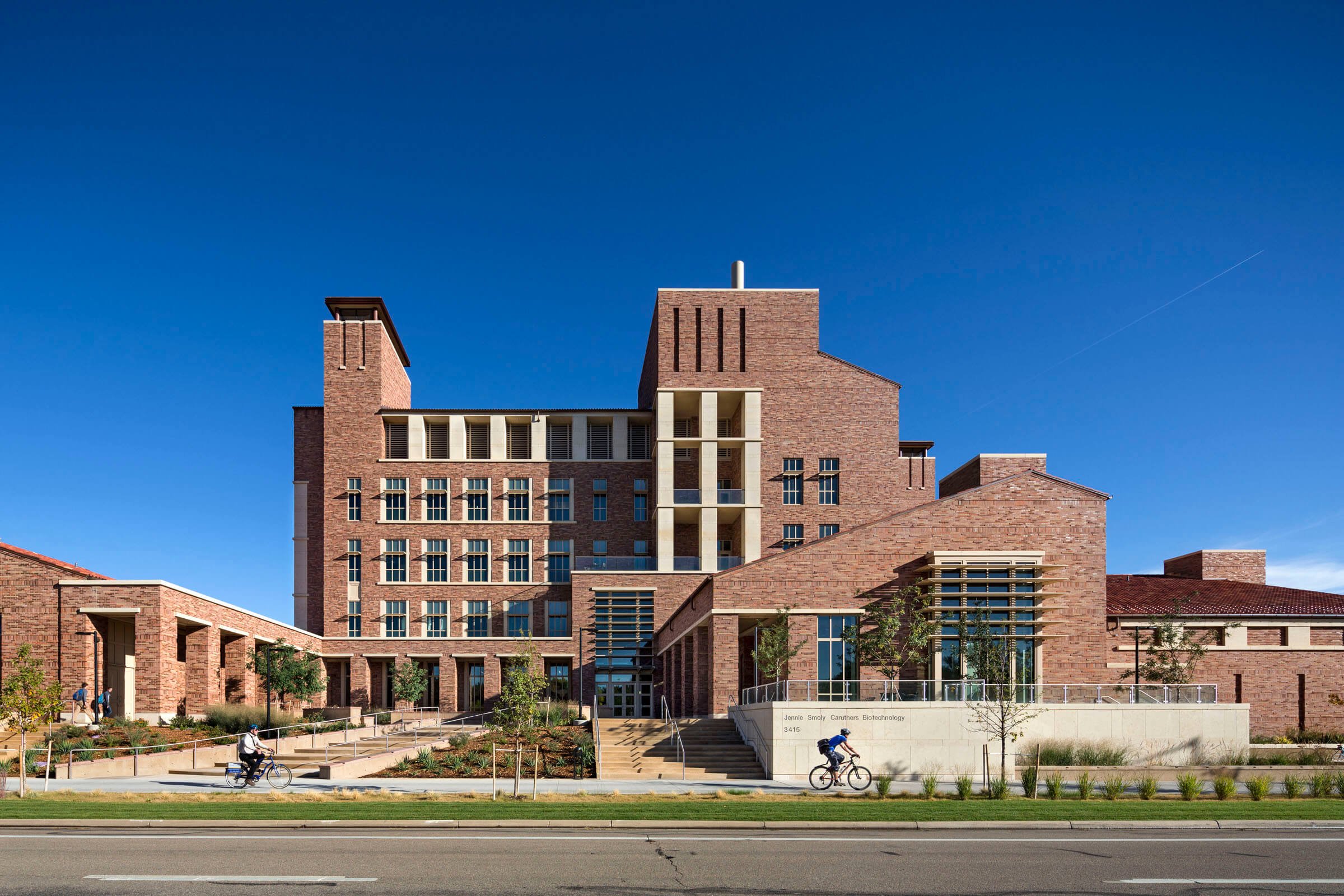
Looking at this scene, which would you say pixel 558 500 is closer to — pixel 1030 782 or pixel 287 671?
pixel 287 671

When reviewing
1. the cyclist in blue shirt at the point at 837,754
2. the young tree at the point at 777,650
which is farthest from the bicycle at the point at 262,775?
the young tree at the point at 777,650

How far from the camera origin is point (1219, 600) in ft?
156

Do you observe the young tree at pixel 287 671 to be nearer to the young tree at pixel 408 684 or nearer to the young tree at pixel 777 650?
the young tree at pixel 408 684

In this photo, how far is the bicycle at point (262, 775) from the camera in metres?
24.8

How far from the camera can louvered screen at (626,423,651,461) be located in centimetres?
6912

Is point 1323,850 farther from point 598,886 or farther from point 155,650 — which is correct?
point 155,650

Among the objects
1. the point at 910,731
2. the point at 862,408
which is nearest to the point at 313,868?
the point at 910,731

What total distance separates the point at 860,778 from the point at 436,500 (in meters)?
46.4

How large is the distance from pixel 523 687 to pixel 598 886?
17.5m

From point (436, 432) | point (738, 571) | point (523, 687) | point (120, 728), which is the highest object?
point (436, 432)

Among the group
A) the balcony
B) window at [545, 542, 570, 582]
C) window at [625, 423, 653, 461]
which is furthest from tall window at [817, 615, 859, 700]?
window at [625, 423, 653, 461]

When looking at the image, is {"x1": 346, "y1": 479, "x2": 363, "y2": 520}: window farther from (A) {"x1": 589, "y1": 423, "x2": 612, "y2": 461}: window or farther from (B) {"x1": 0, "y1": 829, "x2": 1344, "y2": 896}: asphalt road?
(B) {"x1": 0, "y1": 829, "x2": 1344, "y2": 896}: asphalt road

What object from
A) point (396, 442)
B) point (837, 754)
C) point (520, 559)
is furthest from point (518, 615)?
point (837, 754)

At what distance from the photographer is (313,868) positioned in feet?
39.5
